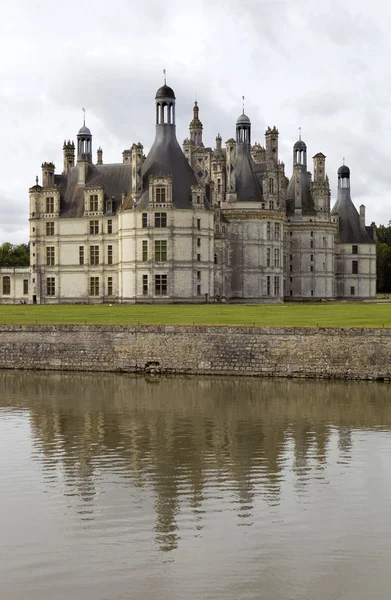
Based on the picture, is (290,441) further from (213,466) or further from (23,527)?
(23,527)

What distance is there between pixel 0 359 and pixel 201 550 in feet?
107

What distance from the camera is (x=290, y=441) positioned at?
2656cm

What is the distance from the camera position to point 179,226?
7575 centimetres

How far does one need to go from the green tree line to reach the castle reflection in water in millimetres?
77245

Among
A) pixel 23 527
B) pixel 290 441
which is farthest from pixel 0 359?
pixel 23 527

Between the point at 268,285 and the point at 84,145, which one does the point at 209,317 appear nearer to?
the point at 268,285

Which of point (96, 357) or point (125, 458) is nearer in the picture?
point (125, 458)

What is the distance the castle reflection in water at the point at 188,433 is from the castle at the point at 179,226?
3422cm

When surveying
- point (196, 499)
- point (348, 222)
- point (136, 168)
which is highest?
point (136, 168)

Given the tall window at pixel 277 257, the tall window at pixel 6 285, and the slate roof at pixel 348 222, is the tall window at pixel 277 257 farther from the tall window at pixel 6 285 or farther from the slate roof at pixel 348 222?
the tall window at pixel 6 285

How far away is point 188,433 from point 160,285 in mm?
48227

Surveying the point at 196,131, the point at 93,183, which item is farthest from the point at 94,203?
the point at 196,131

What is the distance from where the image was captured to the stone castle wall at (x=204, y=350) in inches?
1587

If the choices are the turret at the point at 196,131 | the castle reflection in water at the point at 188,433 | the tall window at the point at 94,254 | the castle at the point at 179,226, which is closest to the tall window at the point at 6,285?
the castle at the point at 179,226
